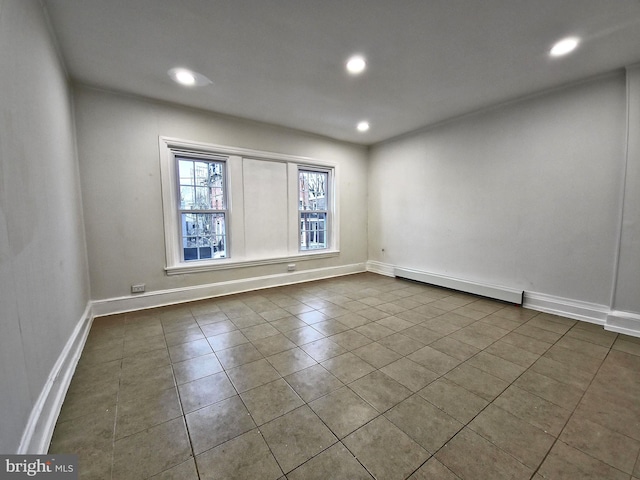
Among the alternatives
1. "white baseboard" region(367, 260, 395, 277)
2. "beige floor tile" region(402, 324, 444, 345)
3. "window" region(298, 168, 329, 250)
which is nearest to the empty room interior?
"beige floor tile" region(402, 324, 444, 345)

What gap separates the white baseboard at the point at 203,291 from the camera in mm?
3197

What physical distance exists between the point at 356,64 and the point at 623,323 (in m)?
3.84

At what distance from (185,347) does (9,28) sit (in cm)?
242

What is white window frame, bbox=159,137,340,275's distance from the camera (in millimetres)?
3482

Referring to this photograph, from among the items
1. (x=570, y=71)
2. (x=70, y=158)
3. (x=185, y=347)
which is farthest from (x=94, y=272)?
(x=570, y=71)

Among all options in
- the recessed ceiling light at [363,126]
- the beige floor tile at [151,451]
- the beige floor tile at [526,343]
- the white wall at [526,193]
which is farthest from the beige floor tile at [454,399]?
the recessed ceiling light at [363,126]

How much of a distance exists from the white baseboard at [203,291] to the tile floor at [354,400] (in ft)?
1.02

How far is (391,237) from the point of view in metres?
5.17

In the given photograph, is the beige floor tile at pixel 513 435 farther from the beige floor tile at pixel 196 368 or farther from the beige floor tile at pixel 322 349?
the beige floor tile at pixel 196 368

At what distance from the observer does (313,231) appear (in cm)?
509

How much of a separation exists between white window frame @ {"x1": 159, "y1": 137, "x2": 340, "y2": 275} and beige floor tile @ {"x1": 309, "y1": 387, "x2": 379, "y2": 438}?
2795 mm

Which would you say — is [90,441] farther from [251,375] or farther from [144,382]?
[251,375]

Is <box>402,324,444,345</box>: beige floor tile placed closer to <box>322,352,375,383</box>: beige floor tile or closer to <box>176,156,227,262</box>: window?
<box>322,352,375,383</box>: beige floor tile

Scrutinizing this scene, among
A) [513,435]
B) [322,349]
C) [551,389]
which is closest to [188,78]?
[322,349]
